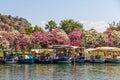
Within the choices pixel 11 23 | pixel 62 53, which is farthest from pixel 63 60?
pixel 11 23

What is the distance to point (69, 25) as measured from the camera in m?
128

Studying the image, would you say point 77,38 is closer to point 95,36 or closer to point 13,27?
point 95,36

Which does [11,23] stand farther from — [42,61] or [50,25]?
[42,61]

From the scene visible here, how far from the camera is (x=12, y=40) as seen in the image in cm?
9331

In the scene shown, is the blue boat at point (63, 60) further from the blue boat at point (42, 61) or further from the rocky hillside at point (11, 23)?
the rocky hillside at point (11, 23)

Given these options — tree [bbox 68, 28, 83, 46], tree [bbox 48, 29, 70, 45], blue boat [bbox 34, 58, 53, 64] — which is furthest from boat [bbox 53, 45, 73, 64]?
tree [bbox 68, 28, 83, 46]

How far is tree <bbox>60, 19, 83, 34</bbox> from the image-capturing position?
127 meters

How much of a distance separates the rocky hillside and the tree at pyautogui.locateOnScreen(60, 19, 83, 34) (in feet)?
54.1

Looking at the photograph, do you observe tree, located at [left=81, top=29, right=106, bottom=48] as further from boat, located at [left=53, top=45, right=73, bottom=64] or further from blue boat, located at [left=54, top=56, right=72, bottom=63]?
blue boat, located at [left=54, top=56, right=72, bottom=63]

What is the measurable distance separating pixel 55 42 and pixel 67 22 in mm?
33303

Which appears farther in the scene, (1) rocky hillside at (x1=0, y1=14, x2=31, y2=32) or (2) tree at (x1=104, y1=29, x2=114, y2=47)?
(1) rocky hillside at (x1=0, y1=14, x2=31, y2=32)

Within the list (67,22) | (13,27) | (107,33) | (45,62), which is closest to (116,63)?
(45,62)

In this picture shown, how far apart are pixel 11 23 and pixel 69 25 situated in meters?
31.2

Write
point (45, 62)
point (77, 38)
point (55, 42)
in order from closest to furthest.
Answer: point (45, 62)
point (55, 42)
point (77, 38)
